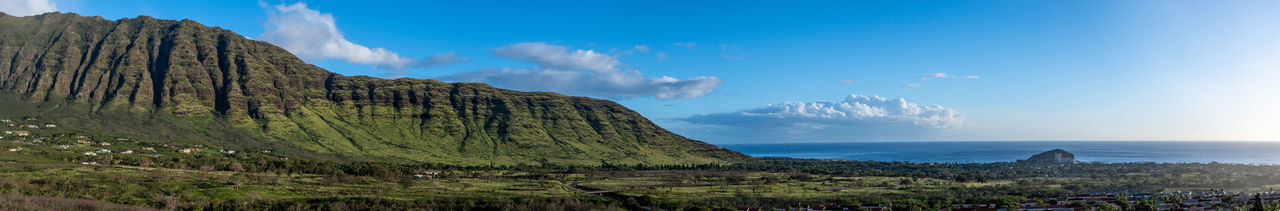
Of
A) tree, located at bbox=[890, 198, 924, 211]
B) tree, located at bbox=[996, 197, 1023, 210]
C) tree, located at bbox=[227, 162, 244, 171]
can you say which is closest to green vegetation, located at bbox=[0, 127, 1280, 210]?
tree, located at bbox=[890, 198, 924, 211]

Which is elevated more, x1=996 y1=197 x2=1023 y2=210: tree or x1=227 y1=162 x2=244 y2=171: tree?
x1=227 y1=162 x2=244 y2=171: tree

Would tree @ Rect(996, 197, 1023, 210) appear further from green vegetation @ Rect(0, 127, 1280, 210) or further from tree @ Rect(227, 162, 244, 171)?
tree @ Rect(227, 162, 244, 171)

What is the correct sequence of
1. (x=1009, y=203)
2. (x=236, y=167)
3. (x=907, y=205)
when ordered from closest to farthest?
(x=907, y=205)
(x=1009, y=203)
(x=236, y=167)

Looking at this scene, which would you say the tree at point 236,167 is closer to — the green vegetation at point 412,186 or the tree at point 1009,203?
the green vegetation at point 412,186

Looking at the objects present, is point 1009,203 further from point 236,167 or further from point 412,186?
point 236,167

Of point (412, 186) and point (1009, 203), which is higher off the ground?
point (412, 186)

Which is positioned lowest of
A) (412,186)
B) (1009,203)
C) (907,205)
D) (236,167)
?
(907,205)

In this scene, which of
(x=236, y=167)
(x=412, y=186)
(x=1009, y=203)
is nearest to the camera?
(x=1009, y=203)

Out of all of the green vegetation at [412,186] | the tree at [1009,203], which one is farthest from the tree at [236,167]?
the tree at [1009,203]

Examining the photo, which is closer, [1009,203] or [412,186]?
[1009,203]

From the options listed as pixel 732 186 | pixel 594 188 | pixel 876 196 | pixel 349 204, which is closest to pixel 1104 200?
pixel 876 196

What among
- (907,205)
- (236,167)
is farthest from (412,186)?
(907,205)

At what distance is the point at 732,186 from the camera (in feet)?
460

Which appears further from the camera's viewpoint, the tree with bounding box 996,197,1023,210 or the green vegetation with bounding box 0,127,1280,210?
the tree with bounding box 996,197,1023,210
